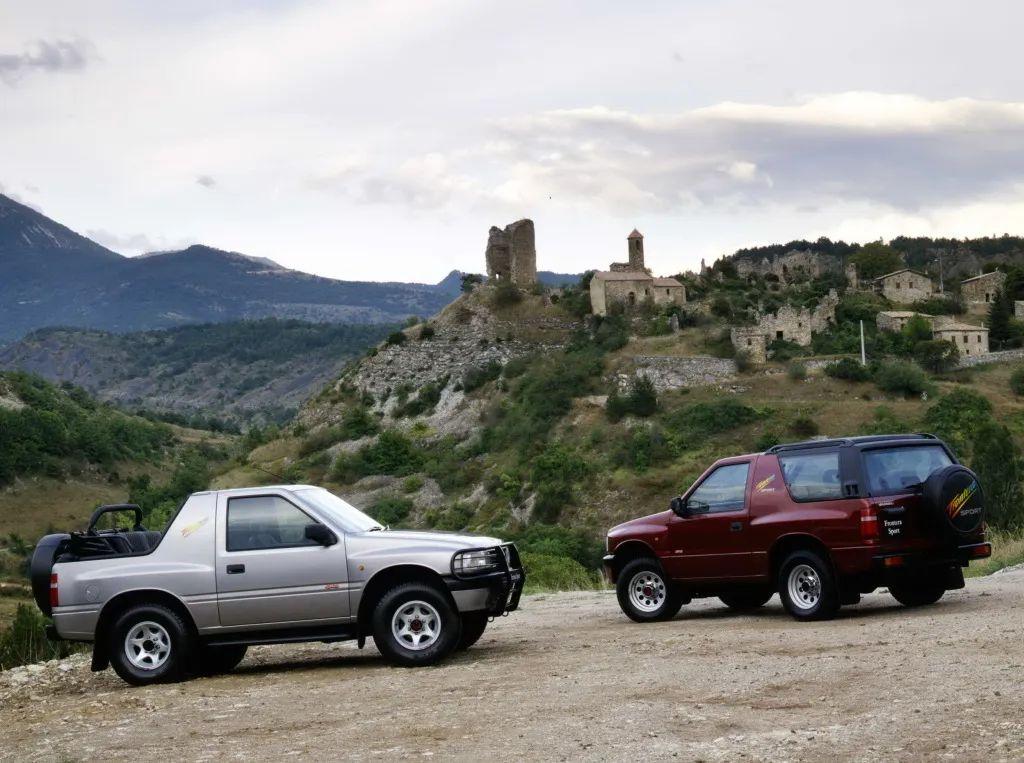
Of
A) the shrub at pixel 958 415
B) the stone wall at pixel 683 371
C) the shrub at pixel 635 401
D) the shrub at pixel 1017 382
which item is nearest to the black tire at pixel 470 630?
the shrub at pixel 958 415

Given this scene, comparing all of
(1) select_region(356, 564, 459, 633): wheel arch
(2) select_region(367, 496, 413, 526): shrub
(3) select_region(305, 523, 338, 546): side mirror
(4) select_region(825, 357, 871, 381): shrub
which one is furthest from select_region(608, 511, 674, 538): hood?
(4) select_region(825, 357, 871, 381): shrub

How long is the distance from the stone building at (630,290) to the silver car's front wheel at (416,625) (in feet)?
239

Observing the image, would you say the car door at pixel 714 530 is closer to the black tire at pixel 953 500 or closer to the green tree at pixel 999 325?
the black tire at pixel 953 500

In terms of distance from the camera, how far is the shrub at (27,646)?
58.3ft

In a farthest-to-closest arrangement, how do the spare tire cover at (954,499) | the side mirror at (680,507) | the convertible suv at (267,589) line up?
the side mirror at (680,507), the spare tire cover at (954,499), the convertible suv at (267,589)

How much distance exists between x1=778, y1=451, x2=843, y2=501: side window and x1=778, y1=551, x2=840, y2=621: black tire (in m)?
0.65

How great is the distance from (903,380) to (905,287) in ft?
99.6

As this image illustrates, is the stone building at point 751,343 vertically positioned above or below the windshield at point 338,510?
above

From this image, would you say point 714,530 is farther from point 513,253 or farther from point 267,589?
point 513,253

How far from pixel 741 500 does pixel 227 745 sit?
25.4 feet

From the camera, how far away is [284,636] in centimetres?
1366

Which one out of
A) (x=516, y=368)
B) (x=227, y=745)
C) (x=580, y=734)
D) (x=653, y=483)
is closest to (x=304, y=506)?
(x=227, y=745)

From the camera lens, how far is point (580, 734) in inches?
Answer: 379

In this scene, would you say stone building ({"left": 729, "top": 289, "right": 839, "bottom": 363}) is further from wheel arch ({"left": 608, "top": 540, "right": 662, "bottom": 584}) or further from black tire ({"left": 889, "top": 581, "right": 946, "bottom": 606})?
black tire ({"left": 889, "top": 581, "right": 946, "bottom": 606})
